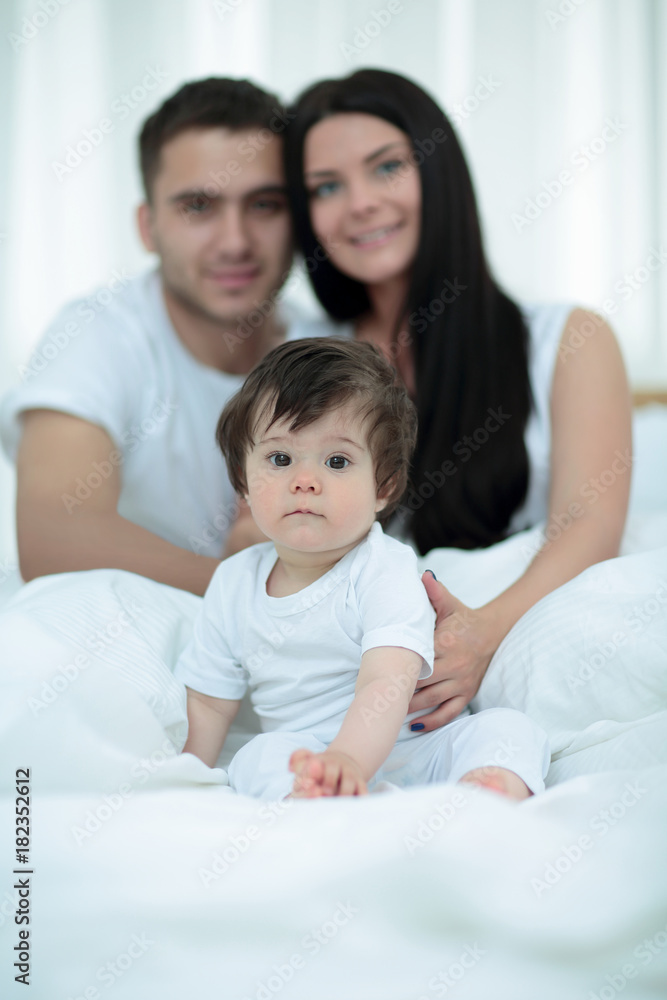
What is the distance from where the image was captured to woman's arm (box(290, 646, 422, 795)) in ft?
2.13

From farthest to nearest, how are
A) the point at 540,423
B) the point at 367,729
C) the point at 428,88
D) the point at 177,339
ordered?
the point at 428,88 < the point at 177,339 < the point at 540,423 < the point at 367,729

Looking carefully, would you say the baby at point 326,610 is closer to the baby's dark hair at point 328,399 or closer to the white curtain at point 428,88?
the baby's dark hair at point 328,399

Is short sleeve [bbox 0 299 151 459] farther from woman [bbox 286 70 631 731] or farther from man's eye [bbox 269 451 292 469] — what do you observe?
man's eye [bbox 269 451 292 469]

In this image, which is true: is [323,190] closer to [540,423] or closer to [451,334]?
[451,334]

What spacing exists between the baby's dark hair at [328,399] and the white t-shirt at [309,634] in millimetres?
98

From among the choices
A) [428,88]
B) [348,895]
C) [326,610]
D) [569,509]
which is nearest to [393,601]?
[326,610]

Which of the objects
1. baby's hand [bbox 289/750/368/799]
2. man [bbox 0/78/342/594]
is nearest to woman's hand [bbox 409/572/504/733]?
baby's hand [bbox 289/750/368/799]

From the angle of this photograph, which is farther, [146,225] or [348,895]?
[146,225]

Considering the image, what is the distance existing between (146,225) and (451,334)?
0.72 m

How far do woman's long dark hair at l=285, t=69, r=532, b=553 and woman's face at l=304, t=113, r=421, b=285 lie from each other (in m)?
0.02

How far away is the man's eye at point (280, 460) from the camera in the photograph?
2.69 ft

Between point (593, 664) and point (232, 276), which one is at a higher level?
point (232, 276)

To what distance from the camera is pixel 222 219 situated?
64.1 inches

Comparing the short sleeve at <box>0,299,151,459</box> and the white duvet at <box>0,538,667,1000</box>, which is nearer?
the white duvet at <box>0,538,667,1000</box>
